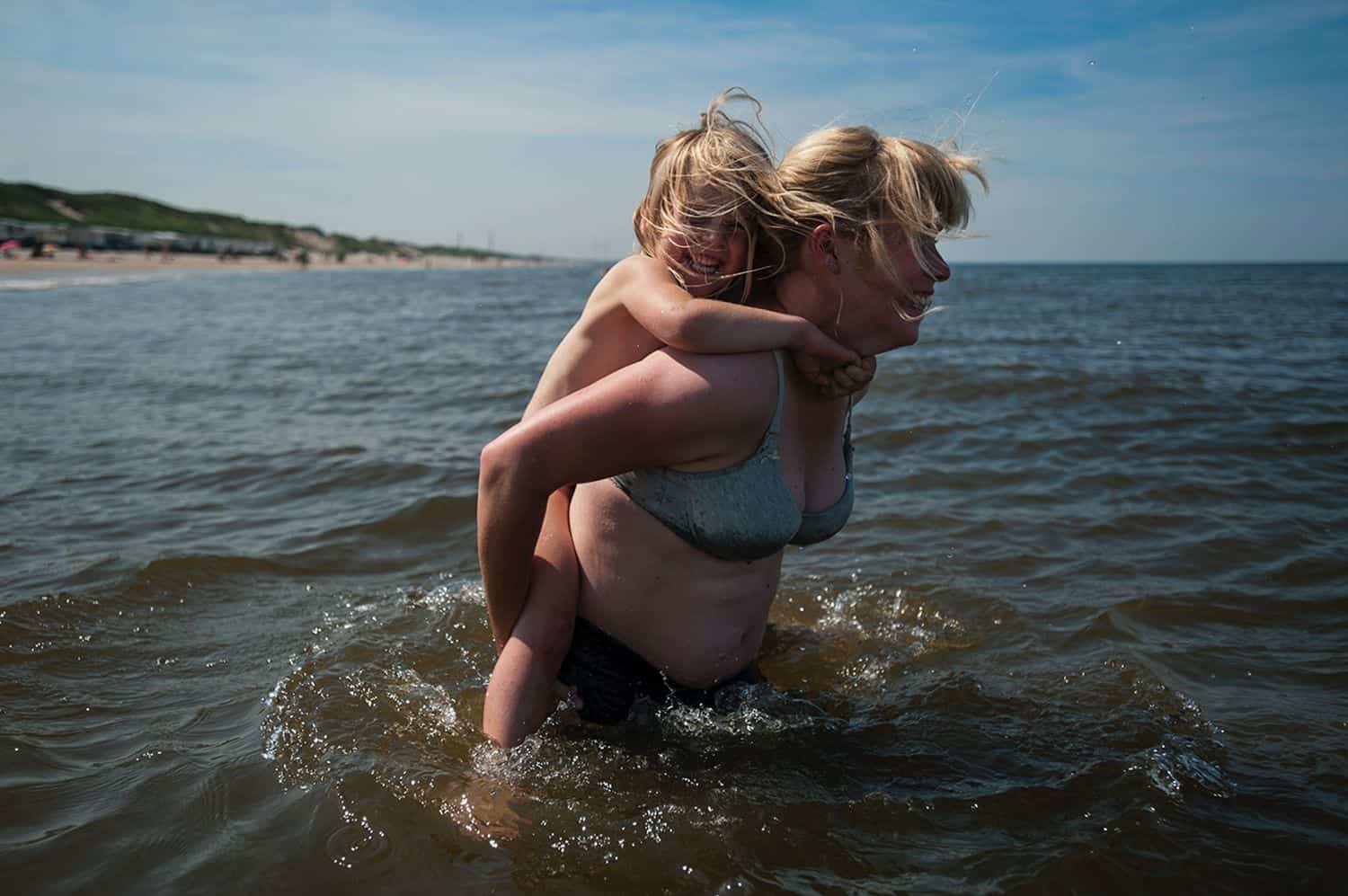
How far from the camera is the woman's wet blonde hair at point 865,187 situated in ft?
7.57

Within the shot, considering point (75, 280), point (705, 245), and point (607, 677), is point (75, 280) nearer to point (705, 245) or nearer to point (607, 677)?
point (607, 677)

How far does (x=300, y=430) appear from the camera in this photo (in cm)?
753

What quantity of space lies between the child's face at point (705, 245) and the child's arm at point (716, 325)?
0.24ft

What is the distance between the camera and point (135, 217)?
65312mm

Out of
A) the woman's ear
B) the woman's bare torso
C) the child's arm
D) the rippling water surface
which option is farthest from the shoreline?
the woman's ear

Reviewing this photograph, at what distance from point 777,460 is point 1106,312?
21.8 metres

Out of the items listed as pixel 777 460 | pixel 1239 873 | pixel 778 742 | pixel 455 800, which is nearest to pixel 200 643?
pixel 455 800

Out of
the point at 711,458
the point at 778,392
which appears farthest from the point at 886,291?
the point at 711,458

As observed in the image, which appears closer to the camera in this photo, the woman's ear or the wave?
the woman's ear

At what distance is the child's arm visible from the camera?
2.19m

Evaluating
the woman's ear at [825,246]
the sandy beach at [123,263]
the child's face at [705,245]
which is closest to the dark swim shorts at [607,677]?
the child's face at [705,245]

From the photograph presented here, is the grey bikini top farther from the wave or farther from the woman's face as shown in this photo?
the wave

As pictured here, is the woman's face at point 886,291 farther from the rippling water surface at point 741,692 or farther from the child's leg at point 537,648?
the rippling water surface at point 741,692

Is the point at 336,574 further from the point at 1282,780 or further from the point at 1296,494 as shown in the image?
the point at 1296,494
